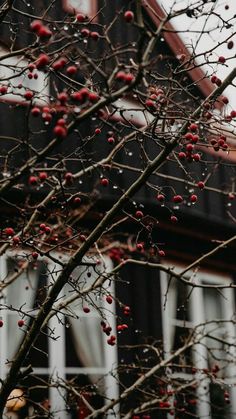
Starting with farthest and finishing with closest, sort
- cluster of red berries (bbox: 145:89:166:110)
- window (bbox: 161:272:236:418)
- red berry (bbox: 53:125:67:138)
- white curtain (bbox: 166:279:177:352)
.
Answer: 1. white curtain (bbox: 166:279:177:352)
2. window (bbox: 161:272:236:418)
3. cluster of red berries (bbox: 145:89:166:110)
4. red berry (bbox: 53:125:67:138)

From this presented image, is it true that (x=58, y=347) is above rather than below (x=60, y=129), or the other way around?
above

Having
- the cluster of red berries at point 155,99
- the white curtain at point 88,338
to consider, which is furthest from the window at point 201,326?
the cluster of red berries at point 155,99

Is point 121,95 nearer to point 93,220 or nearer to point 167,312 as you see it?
point 93,220

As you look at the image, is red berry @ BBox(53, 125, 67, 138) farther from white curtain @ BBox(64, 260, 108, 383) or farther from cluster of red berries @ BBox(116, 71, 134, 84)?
white curtain @ BBox(64, 260, 108, 383)

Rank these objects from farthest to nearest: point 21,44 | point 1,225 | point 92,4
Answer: point 92,4
point 21,44
point 1,225

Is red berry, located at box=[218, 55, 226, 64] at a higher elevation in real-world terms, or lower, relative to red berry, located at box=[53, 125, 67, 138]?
higher

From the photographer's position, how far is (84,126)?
9156mm

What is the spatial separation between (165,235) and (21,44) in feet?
11.6

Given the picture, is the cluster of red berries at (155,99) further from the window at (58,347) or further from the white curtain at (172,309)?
the white curtain at (172,309)

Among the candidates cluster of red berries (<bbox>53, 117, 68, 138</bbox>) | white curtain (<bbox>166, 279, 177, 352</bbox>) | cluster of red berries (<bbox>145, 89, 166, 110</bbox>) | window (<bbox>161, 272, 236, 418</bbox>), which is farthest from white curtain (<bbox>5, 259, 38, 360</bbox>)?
cluster of red berries (<bbox>53, 117, 68, 138</bbox>)

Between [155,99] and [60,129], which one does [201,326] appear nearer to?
[155,99]

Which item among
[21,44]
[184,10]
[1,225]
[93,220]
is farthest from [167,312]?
[184,10]

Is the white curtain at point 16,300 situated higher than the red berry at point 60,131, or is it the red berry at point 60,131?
the white curtain at point 16,300

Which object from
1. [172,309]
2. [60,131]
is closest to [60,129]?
[60,131]
